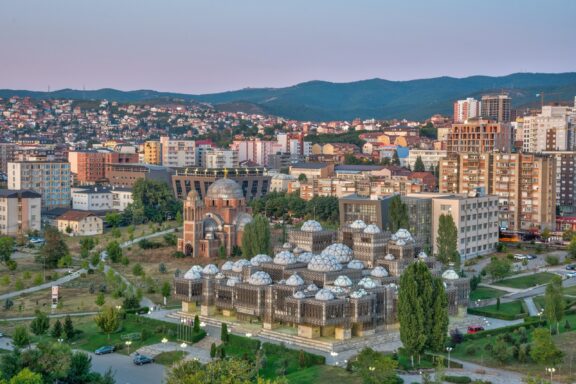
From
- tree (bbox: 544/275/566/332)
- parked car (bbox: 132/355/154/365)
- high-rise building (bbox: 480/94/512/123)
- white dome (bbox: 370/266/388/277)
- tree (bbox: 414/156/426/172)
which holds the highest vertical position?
high-rise building (bbox: 480/94/512/123)

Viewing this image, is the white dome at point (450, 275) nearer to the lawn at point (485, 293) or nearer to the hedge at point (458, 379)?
the lawn at point (485, 293)

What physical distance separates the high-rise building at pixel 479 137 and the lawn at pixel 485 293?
26978 millimetres

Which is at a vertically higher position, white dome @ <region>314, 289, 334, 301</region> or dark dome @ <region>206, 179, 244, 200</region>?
dark dome @ <region>206, 179, 244, 200</region>

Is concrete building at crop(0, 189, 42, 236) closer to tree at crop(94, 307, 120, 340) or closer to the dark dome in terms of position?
the dark dome

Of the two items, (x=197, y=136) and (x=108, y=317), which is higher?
(x=197, y=136)

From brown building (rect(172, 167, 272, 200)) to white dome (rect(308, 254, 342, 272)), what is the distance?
143ft

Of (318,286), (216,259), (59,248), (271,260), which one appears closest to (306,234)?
(271,260)

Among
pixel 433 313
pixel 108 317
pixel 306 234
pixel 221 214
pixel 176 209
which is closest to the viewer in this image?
pixel 433 313

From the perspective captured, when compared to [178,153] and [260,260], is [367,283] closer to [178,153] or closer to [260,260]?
[260,260]

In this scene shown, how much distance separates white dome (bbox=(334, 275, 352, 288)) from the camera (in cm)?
3800

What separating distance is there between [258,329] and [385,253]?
886cm

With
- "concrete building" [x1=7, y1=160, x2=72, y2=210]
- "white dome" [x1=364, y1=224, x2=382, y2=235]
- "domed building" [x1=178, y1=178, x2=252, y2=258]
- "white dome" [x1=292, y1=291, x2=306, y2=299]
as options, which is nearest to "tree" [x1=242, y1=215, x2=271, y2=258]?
"domed building" [x1=178, y1=178, x2=252, y2=258]

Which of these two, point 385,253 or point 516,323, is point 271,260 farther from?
point 516,323

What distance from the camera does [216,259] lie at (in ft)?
185
